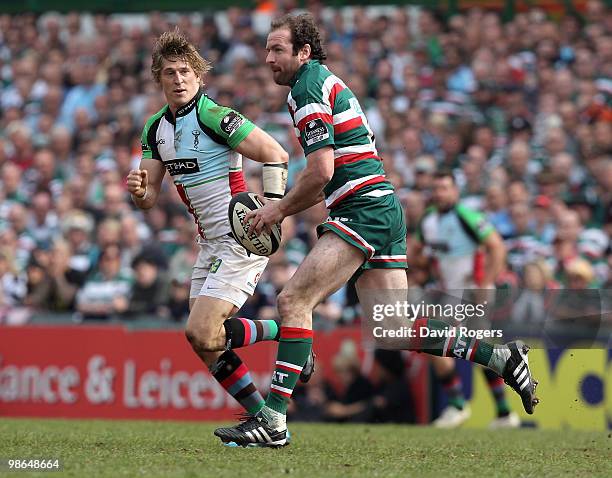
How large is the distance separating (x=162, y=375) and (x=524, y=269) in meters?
3.86

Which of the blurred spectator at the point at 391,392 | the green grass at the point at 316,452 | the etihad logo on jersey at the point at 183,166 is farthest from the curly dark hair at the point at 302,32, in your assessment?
the blurred spectator at the point at 391,392

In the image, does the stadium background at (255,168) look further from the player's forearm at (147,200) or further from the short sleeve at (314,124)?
the short sleeve at (314,124)

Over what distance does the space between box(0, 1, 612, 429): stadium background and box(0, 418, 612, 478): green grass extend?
7.71ft

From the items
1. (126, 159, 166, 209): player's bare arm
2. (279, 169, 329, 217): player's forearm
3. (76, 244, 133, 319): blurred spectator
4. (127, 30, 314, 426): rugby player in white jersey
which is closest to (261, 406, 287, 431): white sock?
(127, 30, 314, 426): rugby player in white jersey

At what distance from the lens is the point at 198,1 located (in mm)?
20000

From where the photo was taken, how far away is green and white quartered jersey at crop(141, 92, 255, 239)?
25.7 ft

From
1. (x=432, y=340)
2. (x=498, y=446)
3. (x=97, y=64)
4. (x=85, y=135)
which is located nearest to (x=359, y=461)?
(x=432, y=340)

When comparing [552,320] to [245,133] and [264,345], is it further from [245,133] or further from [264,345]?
[245,133]

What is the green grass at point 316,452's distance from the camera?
6148mm

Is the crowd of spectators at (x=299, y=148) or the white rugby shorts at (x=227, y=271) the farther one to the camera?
the crowd of spectators at (x=299, y=148)

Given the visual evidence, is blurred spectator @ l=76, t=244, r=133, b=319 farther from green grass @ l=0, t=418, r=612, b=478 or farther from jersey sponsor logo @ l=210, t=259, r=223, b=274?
jersey sponsor logo @ l=210, t=259, r=223, b=274

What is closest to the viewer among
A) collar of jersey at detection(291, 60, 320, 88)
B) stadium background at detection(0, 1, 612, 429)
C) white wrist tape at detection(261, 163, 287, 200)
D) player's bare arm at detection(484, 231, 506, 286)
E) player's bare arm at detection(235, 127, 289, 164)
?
collar of jersey at detection(291, 60, 320, 88)

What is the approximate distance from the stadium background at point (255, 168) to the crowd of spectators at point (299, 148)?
0.10 ft

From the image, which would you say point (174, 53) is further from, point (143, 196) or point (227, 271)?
point (227, 271)
